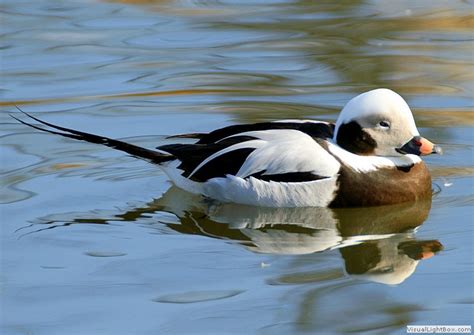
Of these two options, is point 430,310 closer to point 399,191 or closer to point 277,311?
point 277,311

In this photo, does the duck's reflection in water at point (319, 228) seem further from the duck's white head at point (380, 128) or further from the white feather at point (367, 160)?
the duck's white head at point (380, 128)

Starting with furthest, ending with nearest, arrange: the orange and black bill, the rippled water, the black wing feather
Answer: the black wing feather, the orange and black bill, the rippled water

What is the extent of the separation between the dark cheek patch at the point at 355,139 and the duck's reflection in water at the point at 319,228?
39 cm

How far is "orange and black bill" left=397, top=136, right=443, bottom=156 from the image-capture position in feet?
24.5

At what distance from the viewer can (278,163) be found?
7.44 meters

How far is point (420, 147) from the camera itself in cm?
749

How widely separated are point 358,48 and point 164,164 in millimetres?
3596

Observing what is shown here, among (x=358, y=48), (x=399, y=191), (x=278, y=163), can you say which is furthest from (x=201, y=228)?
(x=358, y=48)

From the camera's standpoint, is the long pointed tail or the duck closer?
the duck

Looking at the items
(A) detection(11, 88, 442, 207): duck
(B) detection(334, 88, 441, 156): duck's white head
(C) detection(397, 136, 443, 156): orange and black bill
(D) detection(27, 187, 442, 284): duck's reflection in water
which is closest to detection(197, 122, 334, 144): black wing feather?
(A) detection(11, 88, 442, 207): duck

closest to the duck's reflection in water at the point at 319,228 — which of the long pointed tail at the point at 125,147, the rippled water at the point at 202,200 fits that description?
the rippled water at the point at 202,200

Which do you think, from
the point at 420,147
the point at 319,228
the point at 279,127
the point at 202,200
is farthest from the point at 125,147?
the point at 420,147

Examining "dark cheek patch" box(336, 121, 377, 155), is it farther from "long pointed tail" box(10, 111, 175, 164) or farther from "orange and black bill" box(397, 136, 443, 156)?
"long pointed tail" box(10, 111, 175, 164)

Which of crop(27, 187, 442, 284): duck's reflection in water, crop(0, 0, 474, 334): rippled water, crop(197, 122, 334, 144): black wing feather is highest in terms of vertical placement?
crop(197, 122, 334, 144): black wing feather
